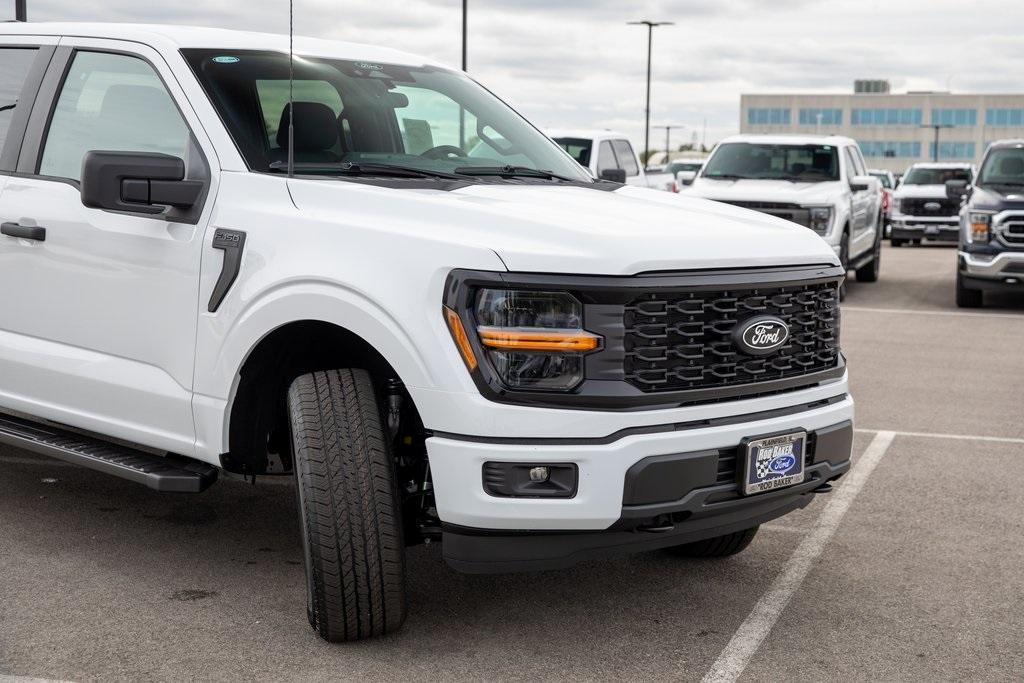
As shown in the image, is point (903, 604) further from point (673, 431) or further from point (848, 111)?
point (848, 111)

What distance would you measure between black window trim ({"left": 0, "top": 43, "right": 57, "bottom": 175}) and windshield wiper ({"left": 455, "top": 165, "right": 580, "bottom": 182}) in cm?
183

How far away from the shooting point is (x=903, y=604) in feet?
15.5

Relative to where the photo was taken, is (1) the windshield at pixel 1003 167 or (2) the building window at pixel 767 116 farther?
(2) the building window at pixel 767 116

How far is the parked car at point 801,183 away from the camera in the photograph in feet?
49.4

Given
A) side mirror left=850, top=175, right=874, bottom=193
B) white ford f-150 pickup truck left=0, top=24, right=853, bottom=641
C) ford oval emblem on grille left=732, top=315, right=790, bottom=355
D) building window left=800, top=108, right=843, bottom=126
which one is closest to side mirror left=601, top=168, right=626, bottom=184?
white ford f-150 pickup truck left=0, top=24, right=853, bottom=641

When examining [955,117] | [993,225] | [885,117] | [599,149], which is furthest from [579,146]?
[955,117]

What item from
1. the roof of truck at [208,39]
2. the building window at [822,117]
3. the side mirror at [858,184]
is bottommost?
the side mirror at [858,184]

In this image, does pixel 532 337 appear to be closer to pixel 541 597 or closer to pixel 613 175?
A: pixel 541 597

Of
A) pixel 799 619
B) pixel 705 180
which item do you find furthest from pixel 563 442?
pixel 705 180

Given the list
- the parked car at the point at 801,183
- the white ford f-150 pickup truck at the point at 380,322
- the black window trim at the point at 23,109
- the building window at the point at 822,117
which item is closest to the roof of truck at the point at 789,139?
the parked car at the point at 801,183

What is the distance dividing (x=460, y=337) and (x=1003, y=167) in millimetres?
Result: 12615

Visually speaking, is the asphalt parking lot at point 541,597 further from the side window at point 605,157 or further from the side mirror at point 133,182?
the side window at point 605,157

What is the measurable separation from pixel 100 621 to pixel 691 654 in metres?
1.94

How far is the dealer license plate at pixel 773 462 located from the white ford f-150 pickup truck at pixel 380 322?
11 millimetres
